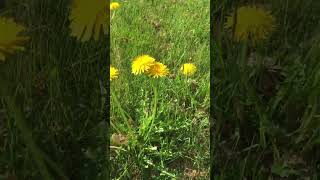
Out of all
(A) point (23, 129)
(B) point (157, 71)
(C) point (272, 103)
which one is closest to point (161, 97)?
(B) point (157, 71)

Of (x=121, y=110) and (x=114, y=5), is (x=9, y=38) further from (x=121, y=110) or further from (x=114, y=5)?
(x=114, y=5)

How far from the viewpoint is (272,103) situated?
3.71ft

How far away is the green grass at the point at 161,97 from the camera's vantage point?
1.16m

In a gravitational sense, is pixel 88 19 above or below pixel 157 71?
above

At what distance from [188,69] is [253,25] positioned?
0.74 ft

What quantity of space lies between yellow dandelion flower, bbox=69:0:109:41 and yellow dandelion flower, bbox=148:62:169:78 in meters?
0.14

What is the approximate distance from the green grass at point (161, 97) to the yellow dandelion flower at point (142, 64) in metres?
0.03

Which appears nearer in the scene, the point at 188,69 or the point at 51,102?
the point at 51,102

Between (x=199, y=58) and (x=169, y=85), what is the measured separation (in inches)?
4.5

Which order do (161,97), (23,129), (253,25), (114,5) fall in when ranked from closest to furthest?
(23,129), (253,25), (161,97), (114,5)

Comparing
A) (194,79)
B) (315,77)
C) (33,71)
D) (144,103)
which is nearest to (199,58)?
(194,79)

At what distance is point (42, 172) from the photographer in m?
1.01

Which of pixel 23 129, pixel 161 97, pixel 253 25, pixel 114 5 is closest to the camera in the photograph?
pixel 23 129

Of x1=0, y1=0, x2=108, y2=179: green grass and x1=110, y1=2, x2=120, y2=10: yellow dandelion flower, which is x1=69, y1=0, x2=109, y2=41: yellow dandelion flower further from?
x1=110, y1=2, x2=120, y2=10: yellow dandelion flower
